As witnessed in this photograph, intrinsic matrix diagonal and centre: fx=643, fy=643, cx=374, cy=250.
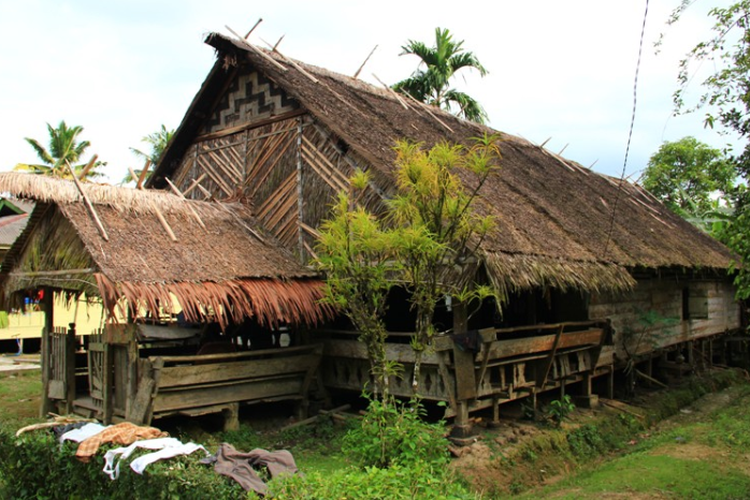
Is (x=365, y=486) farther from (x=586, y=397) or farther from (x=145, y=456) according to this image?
(x=586, y=397)

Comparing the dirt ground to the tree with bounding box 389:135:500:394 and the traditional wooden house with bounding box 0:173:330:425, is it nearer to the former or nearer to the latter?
the tree with bounding box 389:135:500:394

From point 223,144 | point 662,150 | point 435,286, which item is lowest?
point 435,286

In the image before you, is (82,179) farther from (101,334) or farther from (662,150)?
(662,150)

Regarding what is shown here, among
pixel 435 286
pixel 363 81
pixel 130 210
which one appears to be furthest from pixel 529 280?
pixel 363 81

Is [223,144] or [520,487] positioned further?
[223,144]

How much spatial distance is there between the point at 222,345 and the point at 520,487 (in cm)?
463

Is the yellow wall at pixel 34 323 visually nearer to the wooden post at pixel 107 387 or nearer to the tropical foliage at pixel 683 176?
the wooden post at pixel 107 387

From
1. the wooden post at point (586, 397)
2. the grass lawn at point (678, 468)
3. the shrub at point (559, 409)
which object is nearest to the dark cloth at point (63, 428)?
the grass lawn at point (678, 468)

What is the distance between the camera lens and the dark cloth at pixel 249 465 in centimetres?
455

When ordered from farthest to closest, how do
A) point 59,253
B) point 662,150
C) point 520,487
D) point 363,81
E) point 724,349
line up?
point 662,150 → point 724,349 → point 363,81 → point 59,253 → point 520,487

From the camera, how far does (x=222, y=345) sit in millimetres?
9547

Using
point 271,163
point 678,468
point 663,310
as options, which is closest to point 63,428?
point 271,163

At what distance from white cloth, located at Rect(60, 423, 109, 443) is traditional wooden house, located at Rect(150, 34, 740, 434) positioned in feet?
13.3

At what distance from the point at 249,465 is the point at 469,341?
152 inches
